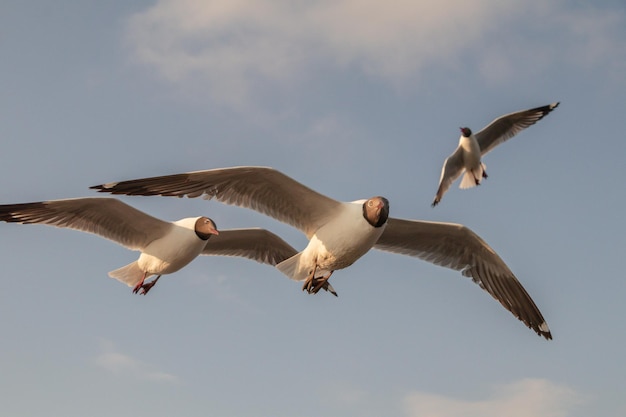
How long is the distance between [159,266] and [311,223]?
285 cm

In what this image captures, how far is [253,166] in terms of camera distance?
9.46 meters

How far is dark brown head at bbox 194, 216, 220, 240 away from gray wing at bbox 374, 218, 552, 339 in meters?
2.37

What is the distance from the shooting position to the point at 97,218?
1181cm

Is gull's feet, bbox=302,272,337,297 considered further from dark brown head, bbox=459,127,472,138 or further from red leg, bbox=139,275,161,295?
dark brown head, bbox=459,127,472,138

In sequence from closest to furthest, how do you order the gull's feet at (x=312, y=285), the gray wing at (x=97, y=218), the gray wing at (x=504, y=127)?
the gull's feet at (x=312, y=285), the gray wing at (x=97, y=218), the gray wing at (x=504, y=127)

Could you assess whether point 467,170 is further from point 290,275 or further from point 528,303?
point 290,275

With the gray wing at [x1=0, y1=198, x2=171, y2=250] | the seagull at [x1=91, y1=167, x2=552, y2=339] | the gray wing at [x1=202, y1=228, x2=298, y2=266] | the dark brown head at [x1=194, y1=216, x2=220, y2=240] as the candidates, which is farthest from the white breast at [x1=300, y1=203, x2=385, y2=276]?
the gray wing at [x1=202, y1=228, x2=298, y2=266]

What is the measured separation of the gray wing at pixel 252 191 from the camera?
9547mm

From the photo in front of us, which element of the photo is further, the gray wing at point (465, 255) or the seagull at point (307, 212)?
the gray wing at point (465, 255)

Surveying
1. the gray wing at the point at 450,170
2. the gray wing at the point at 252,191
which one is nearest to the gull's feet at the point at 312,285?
the gray wing at the point at 252,191

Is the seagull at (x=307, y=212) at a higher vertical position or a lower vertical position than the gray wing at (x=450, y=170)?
lower

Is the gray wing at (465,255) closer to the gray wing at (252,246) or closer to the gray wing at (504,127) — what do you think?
the gray wing at (252,246)

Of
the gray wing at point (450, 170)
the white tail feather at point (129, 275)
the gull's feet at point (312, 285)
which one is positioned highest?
the gray wing at point (450, 170)

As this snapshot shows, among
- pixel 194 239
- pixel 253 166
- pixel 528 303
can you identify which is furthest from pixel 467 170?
pixel 253 166
